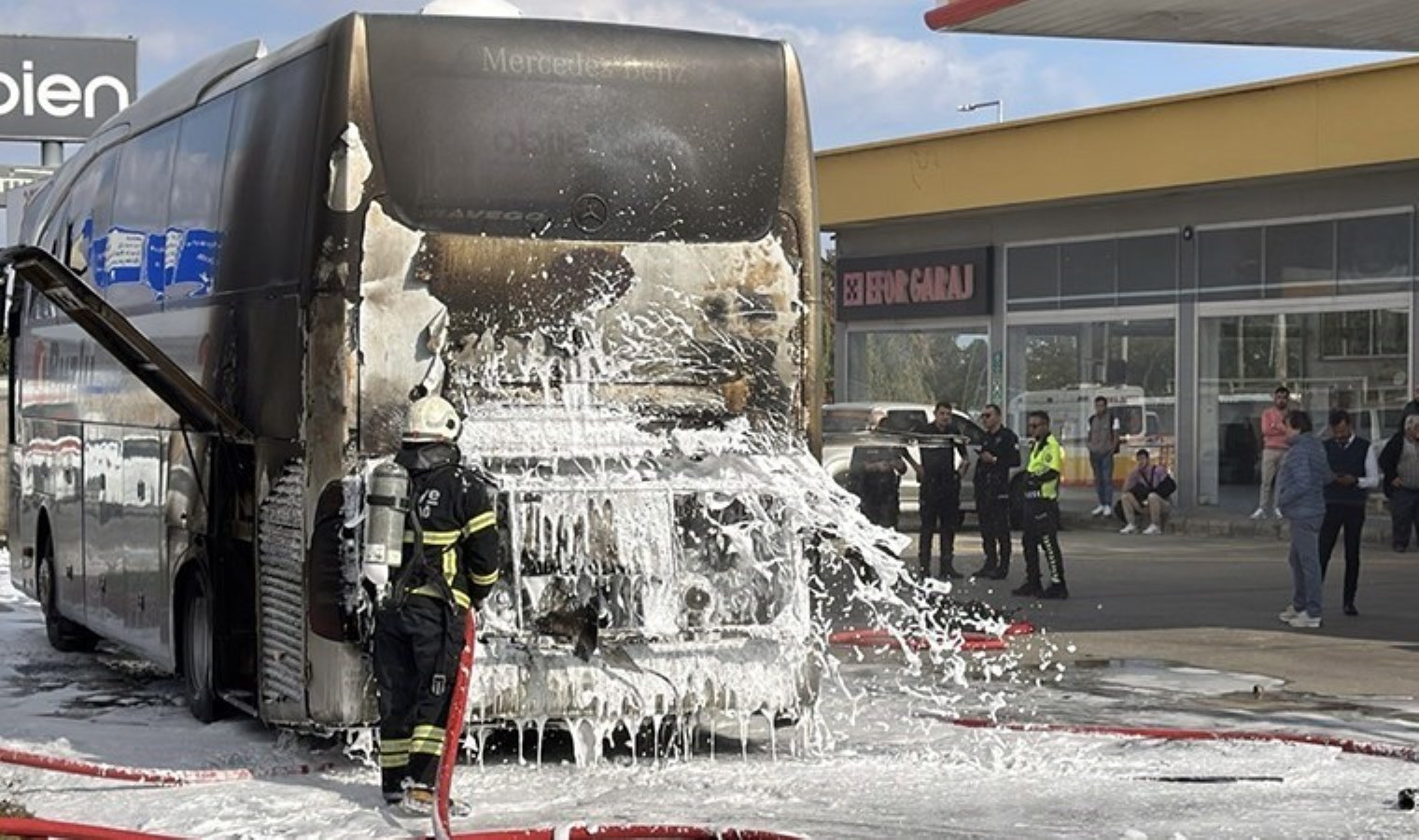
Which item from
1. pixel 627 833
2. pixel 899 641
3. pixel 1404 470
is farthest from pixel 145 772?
pixel 1404 470

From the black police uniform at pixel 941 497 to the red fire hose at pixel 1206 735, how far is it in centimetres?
1001

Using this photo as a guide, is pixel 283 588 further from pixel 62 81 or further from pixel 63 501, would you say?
pixel 62 81

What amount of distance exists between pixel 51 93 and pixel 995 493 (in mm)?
20392

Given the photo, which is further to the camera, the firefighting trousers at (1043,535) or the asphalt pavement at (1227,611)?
the firefighting trousers at (1043,535)

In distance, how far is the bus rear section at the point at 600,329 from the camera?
10000mm

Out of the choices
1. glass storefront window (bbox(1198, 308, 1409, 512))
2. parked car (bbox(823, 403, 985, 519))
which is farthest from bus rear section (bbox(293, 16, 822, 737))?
glass storefront window (bbox(1198, 308, 1409, 512))

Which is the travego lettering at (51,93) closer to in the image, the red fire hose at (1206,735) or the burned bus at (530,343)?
the burned bus at (530,343)

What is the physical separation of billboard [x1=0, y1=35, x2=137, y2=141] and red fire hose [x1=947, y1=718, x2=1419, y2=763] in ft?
89.3

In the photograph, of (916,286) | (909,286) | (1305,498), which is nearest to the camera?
(1305,498)

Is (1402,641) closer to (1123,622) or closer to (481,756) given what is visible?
(1123,622)

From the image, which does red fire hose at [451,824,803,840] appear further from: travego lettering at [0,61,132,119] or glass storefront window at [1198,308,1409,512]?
travego lettering at [0,61,132,119]

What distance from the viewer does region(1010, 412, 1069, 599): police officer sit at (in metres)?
19.5

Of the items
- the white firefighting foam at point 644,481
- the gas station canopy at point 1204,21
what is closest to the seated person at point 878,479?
the gas station canopy at point 1204,21

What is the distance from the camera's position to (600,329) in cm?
1041
